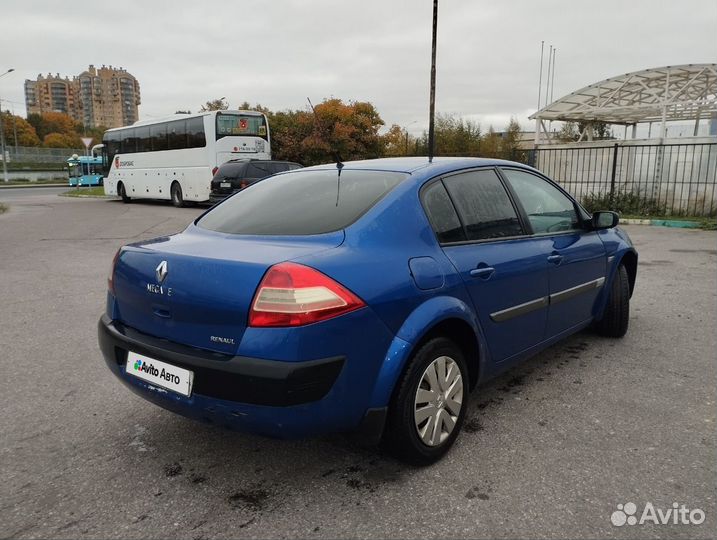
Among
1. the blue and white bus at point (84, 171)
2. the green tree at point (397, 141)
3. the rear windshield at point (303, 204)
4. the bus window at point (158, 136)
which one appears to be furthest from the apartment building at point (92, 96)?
the rear windshield at point (303, 204)

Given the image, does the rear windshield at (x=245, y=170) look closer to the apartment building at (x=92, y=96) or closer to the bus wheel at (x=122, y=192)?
the bus wheel at (x=122, y=192)

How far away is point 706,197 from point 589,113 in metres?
8.12

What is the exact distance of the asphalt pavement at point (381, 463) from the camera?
225cm

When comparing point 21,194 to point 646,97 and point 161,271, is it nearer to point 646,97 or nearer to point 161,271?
point 646,97

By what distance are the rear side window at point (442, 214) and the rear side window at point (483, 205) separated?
0.06 metres

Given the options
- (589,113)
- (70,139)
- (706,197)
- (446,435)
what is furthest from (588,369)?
(70,139)

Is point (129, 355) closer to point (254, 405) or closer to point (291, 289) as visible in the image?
point (254, 405)

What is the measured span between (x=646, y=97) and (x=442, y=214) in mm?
23383

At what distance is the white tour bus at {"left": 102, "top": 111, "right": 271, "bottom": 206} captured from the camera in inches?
781

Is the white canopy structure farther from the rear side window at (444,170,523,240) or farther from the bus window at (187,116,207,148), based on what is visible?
the rear side window at (444,170,523,240)

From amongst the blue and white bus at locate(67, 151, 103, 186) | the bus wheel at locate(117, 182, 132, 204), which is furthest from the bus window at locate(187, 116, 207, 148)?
the blue and white bus at locate(67, 151, 103, 186)

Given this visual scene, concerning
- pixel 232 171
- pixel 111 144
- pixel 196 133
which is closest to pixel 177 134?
pixel 196 133

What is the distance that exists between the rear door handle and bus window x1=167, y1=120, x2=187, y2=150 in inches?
778

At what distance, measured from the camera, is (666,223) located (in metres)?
13.9
